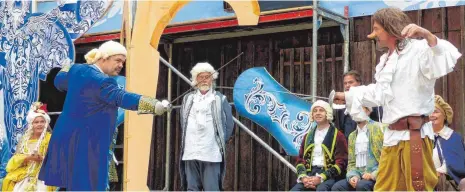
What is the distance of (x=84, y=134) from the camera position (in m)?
5.04

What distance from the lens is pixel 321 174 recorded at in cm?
591

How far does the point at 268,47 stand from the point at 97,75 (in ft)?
10.5

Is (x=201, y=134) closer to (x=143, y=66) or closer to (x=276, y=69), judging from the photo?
(x=143, y=66)

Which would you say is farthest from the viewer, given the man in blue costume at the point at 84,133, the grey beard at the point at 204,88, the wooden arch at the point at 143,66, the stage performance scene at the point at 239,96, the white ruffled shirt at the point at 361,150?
the grey beard at the point at 204,88

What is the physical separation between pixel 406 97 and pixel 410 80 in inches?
3.4

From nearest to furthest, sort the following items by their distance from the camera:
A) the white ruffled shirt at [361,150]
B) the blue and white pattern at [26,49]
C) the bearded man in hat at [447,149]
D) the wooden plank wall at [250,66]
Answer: the bearded man in hat at [447,149] < the white ruffled shirt at [361,150] < the wooden plank wall at [250,66] < the blue and white pattern at [26,49]

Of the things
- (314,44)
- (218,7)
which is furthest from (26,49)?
(314,44)

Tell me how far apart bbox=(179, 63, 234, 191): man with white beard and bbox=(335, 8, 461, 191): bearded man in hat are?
108 inches

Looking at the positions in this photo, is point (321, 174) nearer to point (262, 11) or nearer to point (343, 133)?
point (343, 133)

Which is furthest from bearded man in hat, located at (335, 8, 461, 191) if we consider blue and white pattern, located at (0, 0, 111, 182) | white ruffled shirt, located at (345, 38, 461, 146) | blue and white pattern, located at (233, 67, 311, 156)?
blue and white pattern, located at (0, 0, 111, 182)

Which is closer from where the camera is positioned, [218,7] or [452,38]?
[452,38]

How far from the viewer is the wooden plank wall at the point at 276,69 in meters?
6.45

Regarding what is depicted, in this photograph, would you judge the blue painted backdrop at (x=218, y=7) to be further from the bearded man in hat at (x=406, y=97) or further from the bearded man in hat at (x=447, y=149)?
the bearded man in hat at (x=406, y=97)

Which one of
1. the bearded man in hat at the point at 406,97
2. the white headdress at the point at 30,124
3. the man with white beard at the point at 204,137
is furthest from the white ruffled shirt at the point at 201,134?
the bearded man in hat at the point at 406,97
